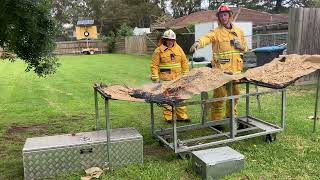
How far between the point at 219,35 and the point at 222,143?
6.67ft

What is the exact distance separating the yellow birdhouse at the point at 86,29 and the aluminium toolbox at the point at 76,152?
41474mm

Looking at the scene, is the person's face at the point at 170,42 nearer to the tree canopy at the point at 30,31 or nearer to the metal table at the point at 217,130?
the metal table at the point at 217,130

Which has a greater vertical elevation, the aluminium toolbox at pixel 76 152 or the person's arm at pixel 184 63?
the person's arm at pixel 184 63

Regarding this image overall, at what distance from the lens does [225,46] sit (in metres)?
7.07

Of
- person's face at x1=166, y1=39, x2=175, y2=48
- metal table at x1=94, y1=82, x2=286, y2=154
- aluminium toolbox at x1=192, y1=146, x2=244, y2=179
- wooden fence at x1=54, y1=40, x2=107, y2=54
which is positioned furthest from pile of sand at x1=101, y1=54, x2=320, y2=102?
wooden fence at x1=54, y1=40, x2=107, y2=54

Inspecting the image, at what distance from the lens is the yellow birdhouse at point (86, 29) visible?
151ft

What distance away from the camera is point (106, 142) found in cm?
530

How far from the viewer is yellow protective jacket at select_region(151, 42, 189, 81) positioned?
756 centimetres

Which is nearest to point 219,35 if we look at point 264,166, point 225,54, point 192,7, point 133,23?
point 225,54

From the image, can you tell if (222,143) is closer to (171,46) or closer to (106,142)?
(106,142)

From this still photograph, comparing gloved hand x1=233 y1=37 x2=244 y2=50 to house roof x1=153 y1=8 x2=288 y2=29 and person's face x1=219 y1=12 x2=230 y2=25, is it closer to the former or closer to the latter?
person's face x1=219 y1=12 x2=230 y2=25

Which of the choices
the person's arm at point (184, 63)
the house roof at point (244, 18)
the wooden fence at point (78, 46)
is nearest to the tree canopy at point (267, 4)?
the wooden fence at point (78, 46)

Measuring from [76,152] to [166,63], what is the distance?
2.91 meters

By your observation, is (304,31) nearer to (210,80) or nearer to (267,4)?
(210,80)
